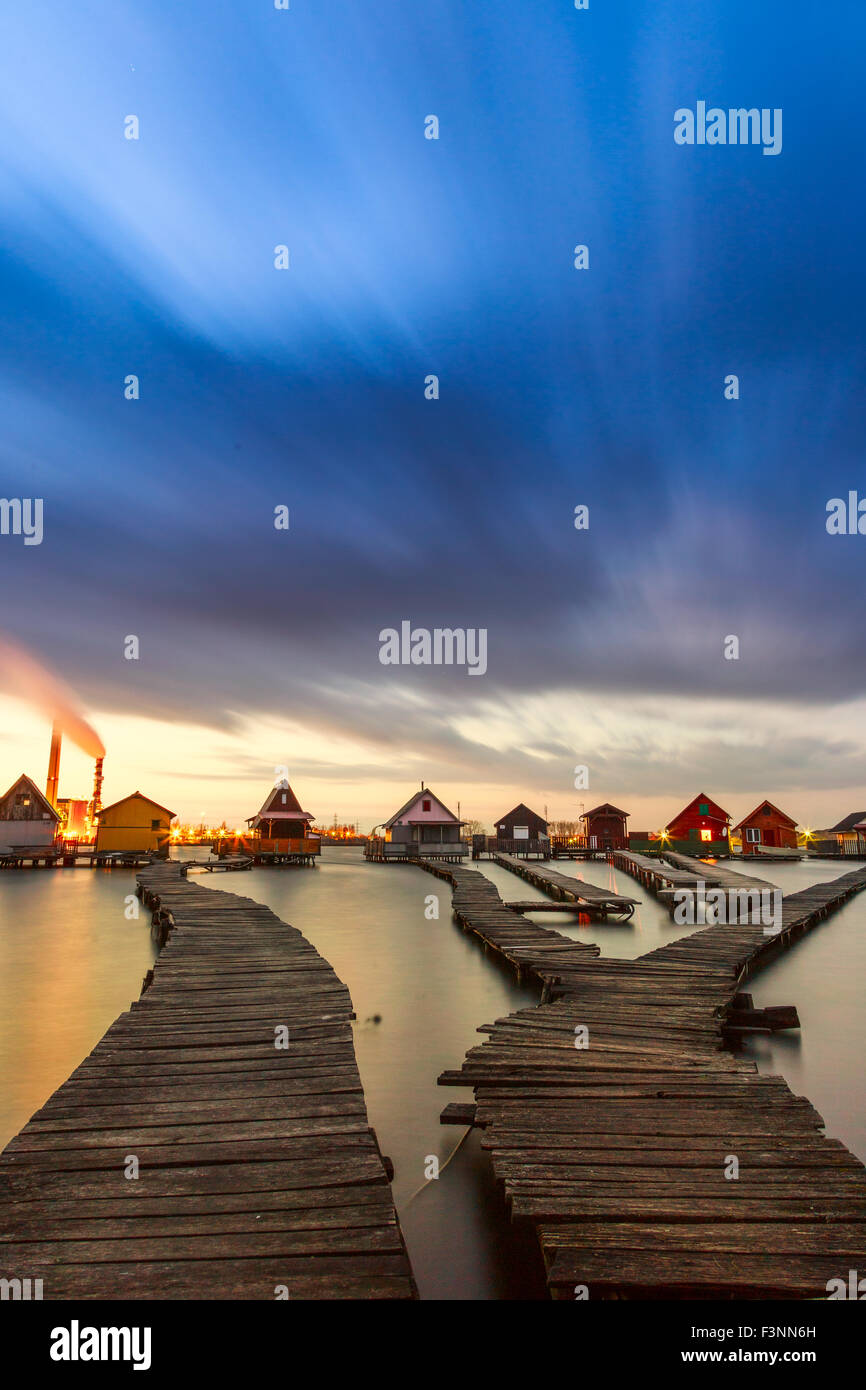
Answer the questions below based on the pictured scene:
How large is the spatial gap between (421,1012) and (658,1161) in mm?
11143

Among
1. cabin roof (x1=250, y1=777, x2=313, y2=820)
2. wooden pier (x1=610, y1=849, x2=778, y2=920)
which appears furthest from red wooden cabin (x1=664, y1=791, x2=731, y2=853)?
cabin roof (x1=250, y1=777, x2=313, y2=820)

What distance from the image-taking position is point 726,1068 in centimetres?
942

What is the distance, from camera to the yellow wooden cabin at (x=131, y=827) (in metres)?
73.2

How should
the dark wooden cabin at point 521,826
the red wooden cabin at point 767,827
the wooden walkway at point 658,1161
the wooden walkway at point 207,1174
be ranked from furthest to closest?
the red wooden cabin at point 767,827
the dark wooden cabin at point 521,826
the wooden walkway at point 658,1161
the wooden walkway at point 207,1174

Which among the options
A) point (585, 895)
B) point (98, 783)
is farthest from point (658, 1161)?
point (98, 783)

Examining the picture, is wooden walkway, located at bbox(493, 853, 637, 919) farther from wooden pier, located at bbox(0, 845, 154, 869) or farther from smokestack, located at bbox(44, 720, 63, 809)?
smokestack, located at bbox(44, 720, 63, 809)

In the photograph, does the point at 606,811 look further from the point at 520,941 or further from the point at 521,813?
the point at 520,941

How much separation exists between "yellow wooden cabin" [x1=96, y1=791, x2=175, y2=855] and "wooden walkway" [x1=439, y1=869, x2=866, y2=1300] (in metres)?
68.6

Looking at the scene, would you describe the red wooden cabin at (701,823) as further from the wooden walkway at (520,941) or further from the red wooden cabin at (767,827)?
the wooden walkway at (520,941)

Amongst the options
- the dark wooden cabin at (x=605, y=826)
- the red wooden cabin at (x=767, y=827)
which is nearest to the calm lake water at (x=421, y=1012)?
the dark wooden cabin at (x=605, y=826)

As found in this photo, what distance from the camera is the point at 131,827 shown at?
2891 inches

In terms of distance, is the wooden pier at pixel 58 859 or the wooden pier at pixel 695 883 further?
the wooden pier at pixel 58 859

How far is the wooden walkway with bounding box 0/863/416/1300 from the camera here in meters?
4.98

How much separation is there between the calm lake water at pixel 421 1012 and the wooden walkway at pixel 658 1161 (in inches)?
37.9
